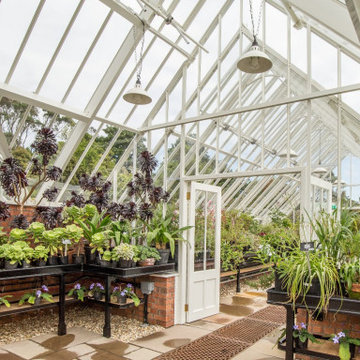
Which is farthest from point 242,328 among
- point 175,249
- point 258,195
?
point 258,195

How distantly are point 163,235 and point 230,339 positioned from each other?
5.88ft

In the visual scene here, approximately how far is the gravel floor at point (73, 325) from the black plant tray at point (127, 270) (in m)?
0.81

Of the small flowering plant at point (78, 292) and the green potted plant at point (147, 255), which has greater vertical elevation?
the green potted plant at point (147, 255)

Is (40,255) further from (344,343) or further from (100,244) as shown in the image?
(344,343)

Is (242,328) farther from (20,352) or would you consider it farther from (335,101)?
(335,101)

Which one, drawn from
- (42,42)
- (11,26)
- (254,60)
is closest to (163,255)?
(254,60)

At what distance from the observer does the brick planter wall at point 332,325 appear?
12.4 ft

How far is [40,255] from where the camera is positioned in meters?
4.79

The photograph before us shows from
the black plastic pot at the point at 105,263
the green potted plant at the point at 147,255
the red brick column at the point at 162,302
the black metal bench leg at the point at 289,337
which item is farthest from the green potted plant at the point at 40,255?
the black metal bench leg at the point at 289,337

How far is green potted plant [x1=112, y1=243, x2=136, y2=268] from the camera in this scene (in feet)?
16.7

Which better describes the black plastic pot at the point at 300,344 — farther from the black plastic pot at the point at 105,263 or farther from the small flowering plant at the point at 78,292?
the small flowering plant at the point at 78,292

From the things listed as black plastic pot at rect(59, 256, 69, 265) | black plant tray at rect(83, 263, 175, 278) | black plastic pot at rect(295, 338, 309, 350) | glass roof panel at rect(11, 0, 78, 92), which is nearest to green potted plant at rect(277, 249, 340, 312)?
black plastic pot at rect(295, 338, 309, 350)

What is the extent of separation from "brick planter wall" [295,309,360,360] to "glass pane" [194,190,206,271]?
2053 mm

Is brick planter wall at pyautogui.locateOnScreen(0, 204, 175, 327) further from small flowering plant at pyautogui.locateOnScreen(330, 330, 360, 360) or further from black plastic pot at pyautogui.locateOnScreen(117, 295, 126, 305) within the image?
small flowering plant at pyautogui.locateOnScreen(330, 330, 360, 360)
